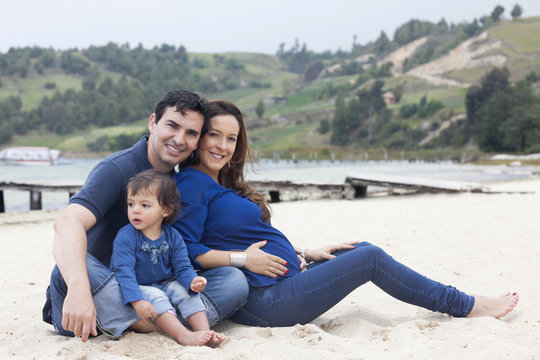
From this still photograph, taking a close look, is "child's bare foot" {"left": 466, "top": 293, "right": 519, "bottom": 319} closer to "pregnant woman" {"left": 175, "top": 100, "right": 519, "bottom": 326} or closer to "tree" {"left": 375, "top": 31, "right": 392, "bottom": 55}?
"pregnant woman" {"left": 175, "top": 100, "right": 519, "bottom": 326}

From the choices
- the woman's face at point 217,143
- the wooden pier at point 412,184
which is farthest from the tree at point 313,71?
the woman's face at point 217,143

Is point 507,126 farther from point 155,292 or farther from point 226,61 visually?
point 226,61

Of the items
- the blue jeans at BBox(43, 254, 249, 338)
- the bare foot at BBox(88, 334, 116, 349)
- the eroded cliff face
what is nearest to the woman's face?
the blue jeans at BBox(43, 254, 249, 338)

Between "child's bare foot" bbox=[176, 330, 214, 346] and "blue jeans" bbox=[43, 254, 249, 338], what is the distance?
24 centimetres

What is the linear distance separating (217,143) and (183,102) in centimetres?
35

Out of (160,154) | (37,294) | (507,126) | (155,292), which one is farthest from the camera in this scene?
(507,126)

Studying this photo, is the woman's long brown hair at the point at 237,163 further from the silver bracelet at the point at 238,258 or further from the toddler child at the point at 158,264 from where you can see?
the toddler child at the point at 158,264

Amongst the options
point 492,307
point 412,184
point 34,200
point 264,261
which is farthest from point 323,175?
point 264,261

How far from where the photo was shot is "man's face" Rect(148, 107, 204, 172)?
3.05 meters

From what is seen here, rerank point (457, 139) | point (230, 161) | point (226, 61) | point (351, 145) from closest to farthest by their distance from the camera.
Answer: point (230, 161) < point (457, 139) < point (351, 145) < point (226, 61)

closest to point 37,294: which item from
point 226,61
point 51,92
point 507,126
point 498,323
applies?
point 498,323

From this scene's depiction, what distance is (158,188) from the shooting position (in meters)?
2.78

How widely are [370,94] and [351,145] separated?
15403mm

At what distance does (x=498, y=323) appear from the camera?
117 inches
